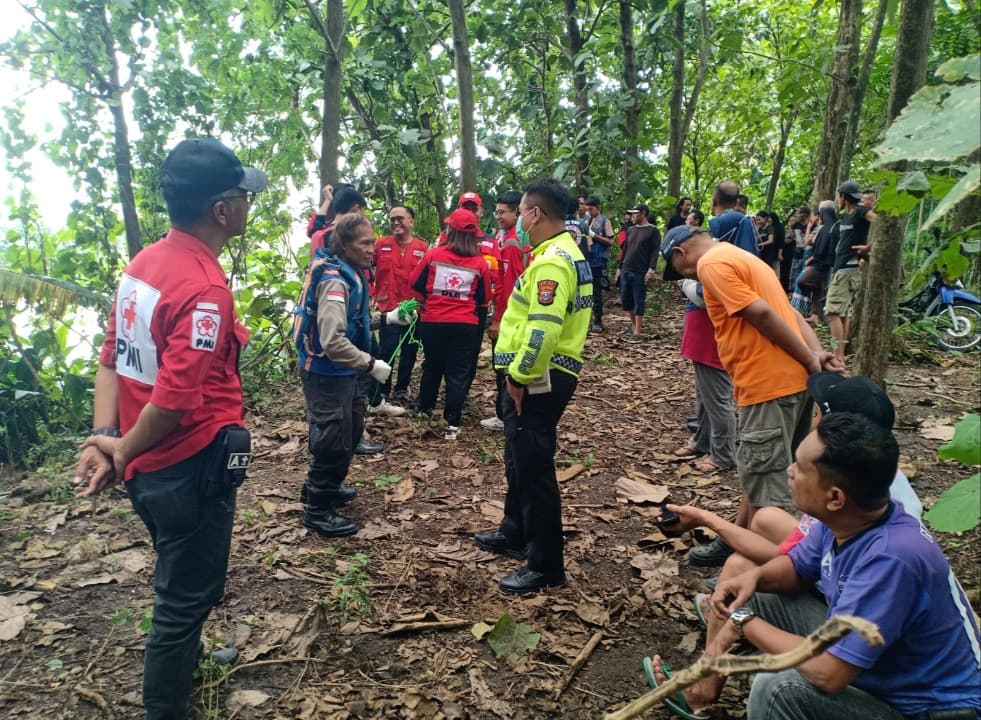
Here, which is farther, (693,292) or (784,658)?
(693,292)

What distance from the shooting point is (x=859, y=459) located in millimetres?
2207

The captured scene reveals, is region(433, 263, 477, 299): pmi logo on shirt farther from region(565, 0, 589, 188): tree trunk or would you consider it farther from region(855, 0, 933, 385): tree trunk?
region(565, 0, 589, 188): tree trunk

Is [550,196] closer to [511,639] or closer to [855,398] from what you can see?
[855,398]

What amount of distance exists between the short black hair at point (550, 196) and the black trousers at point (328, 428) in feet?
6.19

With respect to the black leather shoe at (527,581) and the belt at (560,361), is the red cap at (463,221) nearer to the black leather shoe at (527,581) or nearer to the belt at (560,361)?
the belt at (560,361)

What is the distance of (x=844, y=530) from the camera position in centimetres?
237

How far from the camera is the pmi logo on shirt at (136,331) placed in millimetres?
2490

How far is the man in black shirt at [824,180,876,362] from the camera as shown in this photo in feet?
26.9

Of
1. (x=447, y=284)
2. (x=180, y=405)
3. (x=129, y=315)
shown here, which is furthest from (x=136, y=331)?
(x=447, y=284)

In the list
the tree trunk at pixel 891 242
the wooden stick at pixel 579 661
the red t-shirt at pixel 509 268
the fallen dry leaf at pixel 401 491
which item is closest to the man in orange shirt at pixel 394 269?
the red t-shirt at pixel 509 268

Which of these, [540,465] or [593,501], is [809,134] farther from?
[540,465]

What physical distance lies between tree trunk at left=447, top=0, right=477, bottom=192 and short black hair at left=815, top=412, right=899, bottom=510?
5709mm

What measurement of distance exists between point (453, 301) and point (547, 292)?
10.3 ft

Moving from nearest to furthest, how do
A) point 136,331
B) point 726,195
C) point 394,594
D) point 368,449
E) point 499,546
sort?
point 136,331
point 394,594
point 499,546
point 726,195
point 368,449
